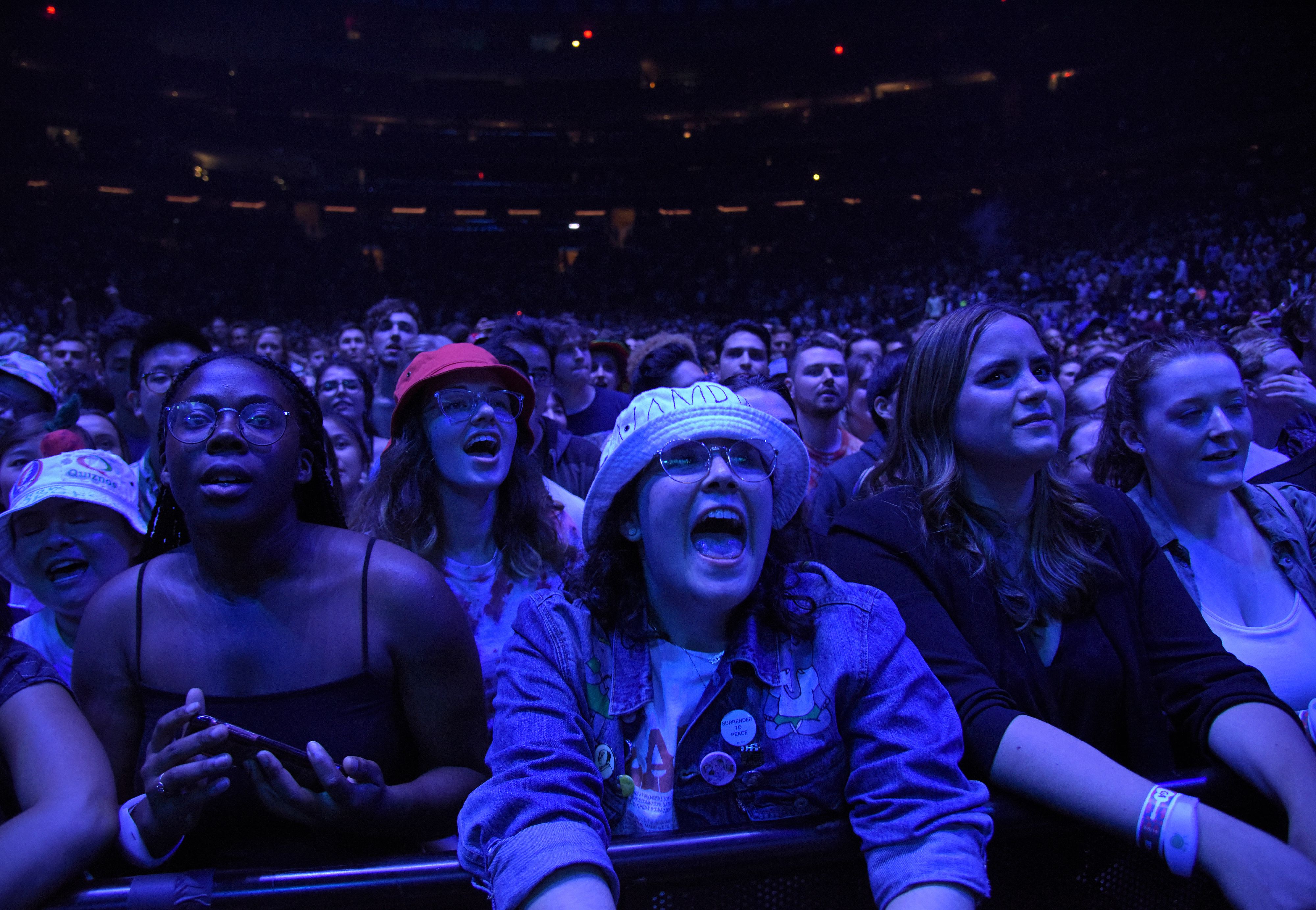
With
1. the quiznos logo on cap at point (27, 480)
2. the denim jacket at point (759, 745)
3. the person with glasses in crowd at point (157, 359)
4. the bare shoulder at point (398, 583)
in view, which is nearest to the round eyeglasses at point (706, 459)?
the denim jacket at point (759, 745)

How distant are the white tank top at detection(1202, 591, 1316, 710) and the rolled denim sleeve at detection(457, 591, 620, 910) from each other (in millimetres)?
1610

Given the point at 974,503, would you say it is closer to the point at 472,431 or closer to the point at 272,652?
the point at 472,431

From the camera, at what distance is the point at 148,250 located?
25.7 meters

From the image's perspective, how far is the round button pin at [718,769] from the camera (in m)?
1.49

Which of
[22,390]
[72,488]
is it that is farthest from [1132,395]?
[22,390]

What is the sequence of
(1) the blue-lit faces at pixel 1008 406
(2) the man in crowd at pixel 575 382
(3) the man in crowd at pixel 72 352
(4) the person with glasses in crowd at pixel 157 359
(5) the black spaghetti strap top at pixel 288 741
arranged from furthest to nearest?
(3) the man in crowd at pixel 72 352 → (2) the man in crowd at pixel 575 382 → (4) the person with glasses in crowd at pixel 157 359 → (1) the blue-lit faces at pixel 1008 406 → (5) the black spaghetti strap top at pixel 288 741

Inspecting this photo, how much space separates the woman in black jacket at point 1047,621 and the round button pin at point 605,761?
0.69 metres

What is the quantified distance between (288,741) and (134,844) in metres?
0.29

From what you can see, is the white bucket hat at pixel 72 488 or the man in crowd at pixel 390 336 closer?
the white bucket hat at pixel 72 488

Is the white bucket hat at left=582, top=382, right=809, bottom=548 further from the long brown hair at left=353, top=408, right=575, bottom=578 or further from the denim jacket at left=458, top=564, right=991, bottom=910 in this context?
the long brown hair at left=353, top=408, right=575, bottom=578

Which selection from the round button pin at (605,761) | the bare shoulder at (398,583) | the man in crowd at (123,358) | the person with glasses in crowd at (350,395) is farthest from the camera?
the person with glasses in crowd at (350,395)

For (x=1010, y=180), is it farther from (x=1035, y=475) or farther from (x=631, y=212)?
(x=1035, y=475)

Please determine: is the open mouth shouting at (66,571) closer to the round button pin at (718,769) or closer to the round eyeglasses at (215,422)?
the round eyeglasses at (215,422)

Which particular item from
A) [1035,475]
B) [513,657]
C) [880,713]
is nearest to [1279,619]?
[1035,475]
